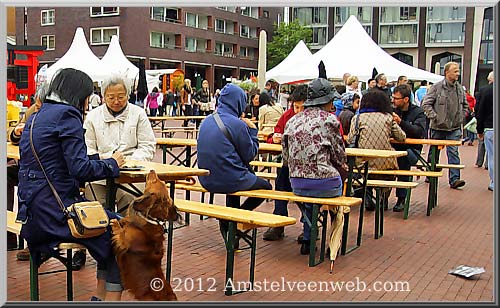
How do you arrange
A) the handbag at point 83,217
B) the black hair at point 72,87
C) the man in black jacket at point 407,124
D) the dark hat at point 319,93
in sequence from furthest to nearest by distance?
the man in black jacket at point 407,124
the dark hat at point 319,93
the black hair at point 72,87
the handbag at point 83,217

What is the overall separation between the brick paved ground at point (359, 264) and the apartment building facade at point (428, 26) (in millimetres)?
1815

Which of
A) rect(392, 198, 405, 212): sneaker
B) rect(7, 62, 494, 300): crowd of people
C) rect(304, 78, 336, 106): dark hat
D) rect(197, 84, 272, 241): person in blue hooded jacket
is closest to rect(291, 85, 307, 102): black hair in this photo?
rect(7, 62, 494, 300): crowd of people

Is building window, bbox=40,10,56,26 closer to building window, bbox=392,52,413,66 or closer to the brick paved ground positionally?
the brick paved ground

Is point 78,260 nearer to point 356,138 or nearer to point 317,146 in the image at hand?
point 317,146

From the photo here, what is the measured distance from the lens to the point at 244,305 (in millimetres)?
4082

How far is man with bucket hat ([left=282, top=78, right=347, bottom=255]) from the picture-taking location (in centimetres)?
538

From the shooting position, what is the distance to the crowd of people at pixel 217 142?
12.3 feet

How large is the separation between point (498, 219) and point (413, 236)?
9.42ft

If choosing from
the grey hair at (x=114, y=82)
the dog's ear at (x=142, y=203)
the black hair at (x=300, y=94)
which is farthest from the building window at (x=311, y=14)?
the dog's ear at (x=142, y=203)

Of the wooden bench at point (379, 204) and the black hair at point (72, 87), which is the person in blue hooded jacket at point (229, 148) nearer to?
the wooden bench at point (379, 204)

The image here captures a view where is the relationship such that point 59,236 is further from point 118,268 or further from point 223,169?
point 223,169

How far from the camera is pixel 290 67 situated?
1880cm

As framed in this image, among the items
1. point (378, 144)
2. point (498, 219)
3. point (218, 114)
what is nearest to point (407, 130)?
point (378, 144)

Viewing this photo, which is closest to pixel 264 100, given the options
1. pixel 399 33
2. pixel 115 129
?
pixel 399 33
